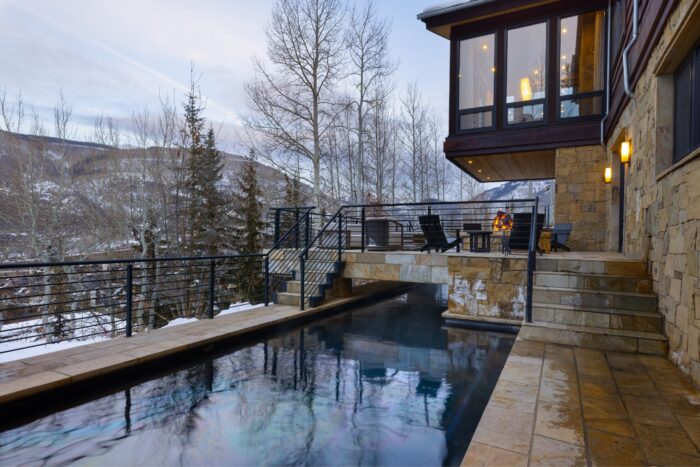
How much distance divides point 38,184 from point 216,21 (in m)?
8.21

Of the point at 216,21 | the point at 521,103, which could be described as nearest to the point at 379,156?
the point at 216,21

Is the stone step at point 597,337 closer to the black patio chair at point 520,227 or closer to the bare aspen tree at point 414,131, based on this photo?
the black patio chair at point 520,227

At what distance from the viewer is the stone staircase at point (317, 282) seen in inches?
266

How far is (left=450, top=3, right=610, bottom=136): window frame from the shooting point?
311 inches

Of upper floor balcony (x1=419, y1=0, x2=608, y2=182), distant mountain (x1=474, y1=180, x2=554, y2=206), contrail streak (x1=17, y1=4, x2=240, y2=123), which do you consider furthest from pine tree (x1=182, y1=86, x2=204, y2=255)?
distant mountain (x1=474, y1=180, x2=554, y2=206)

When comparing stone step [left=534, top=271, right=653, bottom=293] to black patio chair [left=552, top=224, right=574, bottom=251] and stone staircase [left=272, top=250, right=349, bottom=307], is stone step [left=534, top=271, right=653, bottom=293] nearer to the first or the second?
black patio chair [left=552, top=224, right=574, bottom=251]

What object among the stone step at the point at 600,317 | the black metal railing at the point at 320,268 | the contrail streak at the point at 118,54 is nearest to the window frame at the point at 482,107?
the black metal railing at the point at 320,268

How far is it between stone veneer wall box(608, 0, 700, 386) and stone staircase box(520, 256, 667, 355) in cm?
17

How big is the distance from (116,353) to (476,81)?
8.66 metres

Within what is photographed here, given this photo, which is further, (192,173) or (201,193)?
(201,193)

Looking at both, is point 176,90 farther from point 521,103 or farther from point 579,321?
point 579,321

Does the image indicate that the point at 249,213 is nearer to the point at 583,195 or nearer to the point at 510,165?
the point at 510,165

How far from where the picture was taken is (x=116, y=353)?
3844 millimetres

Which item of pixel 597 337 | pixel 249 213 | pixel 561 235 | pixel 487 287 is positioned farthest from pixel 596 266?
pixel 249 213
